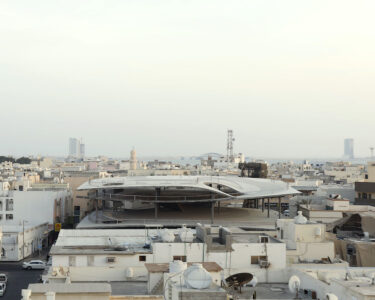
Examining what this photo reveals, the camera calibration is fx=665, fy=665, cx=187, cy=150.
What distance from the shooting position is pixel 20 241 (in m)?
46.3

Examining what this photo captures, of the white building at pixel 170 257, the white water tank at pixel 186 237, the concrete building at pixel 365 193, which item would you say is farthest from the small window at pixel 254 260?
the concrete building at pixel 365 193

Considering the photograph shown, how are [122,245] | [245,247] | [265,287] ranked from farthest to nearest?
[122,245]
[245,247]
[265,287]

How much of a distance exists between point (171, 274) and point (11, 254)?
29841 millimetres

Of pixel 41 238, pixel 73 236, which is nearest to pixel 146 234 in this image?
pixel 73 236

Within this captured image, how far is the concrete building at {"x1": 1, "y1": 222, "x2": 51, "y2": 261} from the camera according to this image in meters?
45.8

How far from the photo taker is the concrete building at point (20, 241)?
4581 cm

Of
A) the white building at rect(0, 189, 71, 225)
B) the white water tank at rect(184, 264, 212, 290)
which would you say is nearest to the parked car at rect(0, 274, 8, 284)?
the white building at rect(0, 189, 71, 225)

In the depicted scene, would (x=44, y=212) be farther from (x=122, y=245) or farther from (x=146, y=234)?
(x=122, y=245)

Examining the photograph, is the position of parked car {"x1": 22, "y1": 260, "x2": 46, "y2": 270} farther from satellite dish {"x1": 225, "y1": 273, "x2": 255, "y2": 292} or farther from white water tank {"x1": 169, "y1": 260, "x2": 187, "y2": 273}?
white water tank {"x1": 169, "y1": 260, "x2": 187, "y2": 273}

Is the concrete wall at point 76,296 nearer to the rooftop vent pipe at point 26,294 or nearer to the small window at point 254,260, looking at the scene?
the rooftop vent pipe at point 26,294

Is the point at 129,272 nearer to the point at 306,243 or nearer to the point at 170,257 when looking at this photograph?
the point at 170,257

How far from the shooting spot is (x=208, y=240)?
2541 cm

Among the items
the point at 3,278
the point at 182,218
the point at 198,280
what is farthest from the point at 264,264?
the point at 182,218

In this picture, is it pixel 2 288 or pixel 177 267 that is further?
pixel 2 288
